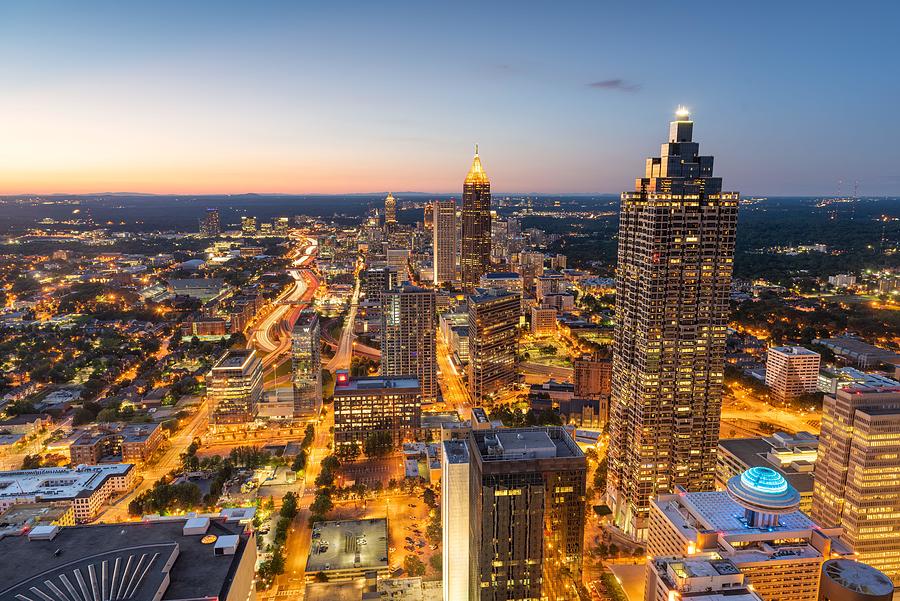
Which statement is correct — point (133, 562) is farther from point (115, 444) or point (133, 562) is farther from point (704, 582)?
point (115, 444)

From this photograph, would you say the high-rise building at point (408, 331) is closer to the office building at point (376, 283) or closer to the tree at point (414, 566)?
the tree at point (414, 566)

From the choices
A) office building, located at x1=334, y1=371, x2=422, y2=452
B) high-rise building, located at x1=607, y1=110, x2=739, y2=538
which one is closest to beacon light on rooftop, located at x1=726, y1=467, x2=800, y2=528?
high-rise building, located at x1=607, y1=110, x2=739, y2=538

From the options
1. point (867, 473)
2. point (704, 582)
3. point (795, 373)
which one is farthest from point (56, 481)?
point (795, 373)

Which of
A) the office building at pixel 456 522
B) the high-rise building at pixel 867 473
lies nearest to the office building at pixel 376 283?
the office building at pixel 456 522

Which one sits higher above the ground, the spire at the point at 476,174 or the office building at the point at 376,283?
the spire at the point at 476,174

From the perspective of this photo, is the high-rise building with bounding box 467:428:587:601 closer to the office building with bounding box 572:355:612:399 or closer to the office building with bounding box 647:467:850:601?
the office building with bounding box 647:467:850:601

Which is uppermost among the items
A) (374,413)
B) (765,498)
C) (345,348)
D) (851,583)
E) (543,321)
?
(765,498)
